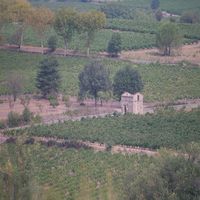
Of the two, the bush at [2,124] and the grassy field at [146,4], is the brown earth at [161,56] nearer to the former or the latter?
the bush at [2,124]

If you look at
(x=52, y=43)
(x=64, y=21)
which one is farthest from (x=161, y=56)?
(x=52, y=43)

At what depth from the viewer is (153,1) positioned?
362 feet

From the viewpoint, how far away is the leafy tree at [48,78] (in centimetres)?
5594

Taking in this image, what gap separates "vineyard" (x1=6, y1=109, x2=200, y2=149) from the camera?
43.2m

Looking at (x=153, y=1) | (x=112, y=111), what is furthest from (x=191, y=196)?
(x=153, y=1)

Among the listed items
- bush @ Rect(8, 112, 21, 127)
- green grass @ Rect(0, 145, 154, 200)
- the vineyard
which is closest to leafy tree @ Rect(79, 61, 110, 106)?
the vineyard

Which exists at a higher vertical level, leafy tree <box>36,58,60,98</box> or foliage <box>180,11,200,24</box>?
foliage <box>180,11,200,24</box>

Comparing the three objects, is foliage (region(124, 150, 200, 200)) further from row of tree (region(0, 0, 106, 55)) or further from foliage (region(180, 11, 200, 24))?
foliage (region(180, 11, 200, 24))

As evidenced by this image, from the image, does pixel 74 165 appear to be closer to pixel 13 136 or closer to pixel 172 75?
pixel 13 136

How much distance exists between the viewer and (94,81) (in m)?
54.2

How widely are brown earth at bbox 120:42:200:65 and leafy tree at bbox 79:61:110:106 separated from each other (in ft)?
50.1

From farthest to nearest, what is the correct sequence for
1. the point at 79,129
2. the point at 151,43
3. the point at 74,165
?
the point at 151,43
the point at 79,129
the point at 74,165

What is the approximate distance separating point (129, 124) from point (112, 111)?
19.0 feet

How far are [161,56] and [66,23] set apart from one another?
28.8 ft
